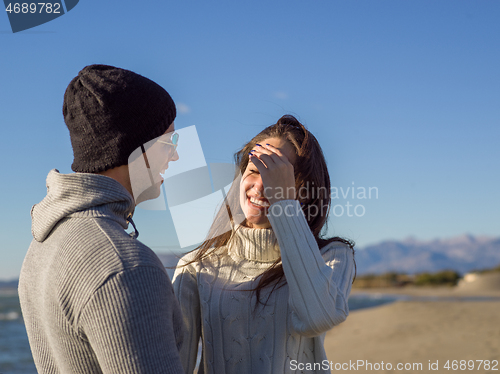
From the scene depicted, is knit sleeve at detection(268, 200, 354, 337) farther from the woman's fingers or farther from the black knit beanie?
the black knit beanie

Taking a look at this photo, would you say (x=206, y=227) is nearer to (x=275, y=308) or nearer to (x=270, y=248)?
(x=270, y=248)

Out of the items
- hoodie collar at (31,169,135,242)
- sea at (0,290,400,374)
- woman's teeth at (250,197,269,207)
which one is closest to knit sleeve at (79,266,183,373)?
hoodie collar at (31,169,135,242)

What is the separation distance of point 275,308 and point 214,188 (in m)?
0.64

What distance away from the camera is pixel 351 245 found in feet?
6.45

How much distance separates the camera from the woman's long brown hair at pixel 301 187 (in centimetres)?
204

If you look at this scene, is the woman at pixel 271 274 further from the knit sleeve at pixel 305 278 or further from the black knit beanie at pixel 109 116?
the black knit beanie at pixel 109 116

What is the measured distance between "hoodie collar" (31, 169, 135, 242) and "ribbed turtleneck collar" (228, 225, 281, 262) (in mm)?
878

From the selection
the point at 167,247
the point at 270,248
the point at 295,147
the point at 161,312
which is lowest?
the point at 270,248

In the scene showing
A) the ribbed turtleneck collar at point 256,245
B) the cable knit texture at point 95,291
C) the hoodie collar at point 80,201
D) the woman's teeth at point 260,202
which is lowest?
the ribbed turtleneck collar at point 256,245

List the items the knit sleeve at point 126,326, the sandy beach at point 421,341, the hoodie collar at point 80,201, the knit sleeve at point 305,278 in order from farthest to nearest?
1. the sandy beach at point 421,341
2. the knit sleeve at point 305,278
3. the hoodie collar at point 80,201
4. the knit sleeve at point 126,326

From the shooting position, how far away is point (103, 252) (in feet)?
3.31

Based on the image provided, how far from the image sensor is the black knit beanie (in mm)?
1204

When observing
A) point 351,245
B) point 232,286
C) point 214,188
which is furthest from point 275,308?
point 214,188

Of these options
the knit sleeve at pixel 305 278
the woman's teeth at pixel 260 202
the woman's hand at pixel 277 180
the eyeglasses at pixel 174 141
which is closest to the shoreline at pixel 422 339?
the woman's teeth at pixel 260 202
